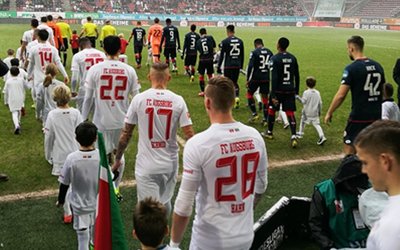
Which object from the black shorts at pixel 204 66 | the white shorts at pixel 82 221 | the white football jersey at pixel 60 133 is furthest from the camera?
the black shorts at pixel 204 66

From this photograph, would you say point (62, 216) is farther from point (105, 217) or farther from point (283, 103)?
point (283, 103)

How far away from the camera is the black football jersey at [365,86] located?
21.6ft

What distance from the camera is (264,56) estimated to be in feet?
34.8

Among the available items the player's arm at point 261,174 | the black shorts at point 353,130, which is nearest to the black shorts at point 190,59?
the black shorts at point 353,130

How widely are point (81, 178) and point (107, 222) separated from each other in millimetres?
1449

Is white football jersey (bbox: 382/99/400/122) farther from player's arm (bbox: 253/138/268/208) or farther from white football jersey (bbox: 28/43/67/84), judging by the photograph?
white football jersey (bbox: 28/43/67/84)

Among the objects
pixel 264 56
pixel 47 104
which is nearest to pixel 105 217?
pixel 47 104

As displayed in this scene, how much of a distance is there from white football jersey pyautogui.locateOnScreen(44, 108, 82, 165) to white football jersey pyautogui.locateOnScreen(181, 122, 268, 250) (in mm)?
3151

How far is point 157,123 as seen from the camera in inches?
188

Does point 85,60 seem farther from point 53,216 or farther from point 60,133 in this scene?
point 53,216

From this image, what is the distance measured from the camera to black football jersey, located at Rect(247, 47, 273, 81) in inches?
415

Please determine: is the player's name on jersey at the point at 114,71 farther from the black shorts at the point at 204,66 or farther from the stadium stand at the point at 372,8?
the stadium stand at the point at 372,8

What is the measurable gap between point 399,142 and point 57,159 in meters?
4.83

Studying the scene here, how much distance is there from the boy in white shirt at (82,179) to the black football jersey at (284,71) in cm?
529
